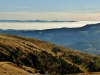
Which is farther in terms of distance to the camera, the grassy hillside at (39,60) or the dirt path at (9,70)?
the grassy hillside at (39,60)

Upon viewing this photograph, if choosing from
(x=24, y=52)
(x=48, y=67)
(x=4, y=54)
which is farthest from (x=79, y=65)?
(x=4, y=54)

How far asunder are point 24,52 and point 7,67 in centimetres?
1215

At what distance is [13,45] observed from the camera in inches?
2603

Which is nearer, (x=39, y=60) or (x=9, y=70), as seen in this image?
(x=9, y=70)

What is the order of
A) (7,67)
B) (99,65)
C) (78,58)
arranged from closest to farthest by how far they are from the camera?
(7,67) → (99,65) → (78,58)

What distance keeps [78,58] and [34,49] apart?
12.5 meters

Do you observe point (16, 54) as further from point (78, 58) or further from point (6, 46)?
point (78, 58)

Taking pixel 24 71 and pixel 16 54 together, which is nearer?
pixel 24 71

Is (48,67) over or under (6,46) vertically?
under

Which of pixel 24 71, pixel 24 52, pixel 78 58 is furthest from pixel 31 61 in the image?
pixel 78 58

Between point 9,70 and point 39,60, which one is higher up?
point 39,60

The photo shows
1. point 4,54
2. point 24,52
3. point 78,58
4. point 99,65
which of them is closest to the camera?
point 4,54

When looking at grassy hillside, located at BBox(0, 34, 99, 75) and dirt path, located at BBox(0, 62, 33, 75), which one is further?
grassy hillside, located at BBox(0, 34, 99, 75)

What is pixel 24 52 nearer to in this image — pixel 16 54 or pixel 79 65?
pixel 16 54
